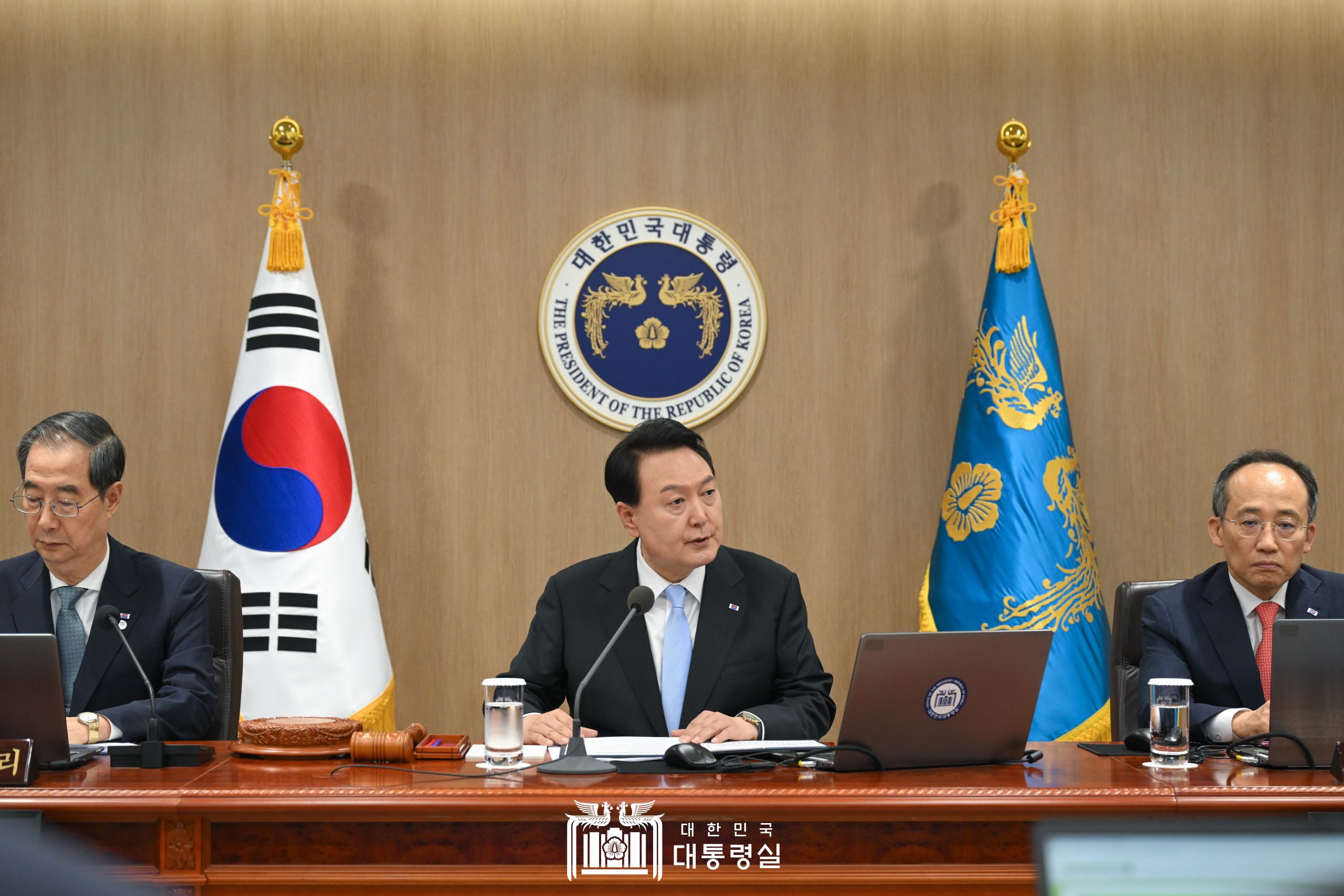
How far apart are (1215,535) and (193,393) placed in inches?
123

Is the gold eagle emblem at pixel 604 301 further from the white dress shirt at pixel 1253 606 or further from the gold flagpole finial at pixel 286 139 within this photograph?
the white dress shirt at pixel 1253 606

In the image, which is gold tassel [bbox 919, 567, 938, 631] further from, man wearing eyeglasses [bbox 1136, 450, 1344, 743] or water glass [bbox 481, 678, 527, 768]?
water glass [bbox 481, 678, 527, 768]

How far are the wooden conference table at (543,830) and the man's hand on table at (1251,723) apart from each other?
16.4 inches

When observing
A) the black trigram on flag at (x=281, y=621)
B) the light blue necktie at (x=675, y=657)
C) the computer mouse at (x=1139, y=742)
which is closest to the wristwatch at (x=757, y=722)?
the light blue necktie at (x=675, y=657)

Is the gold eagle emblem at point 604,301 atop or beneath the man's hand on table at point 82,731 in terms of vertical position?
atop

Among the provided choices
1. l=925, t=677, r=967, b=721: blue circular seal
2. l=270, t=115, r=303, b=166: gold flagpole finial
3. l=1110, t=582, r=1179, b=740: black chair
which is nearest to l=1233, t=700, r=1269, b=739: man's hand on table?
l=1110, t=582, r=1179, b=740: black chair

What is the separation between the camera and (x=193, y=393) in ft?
12.9

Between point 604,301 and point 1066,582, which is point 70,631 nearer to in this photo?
point 604,301

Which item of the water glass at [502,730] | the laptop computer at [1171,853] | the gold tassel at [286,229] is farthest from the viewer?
the gold tassel at [286,229]

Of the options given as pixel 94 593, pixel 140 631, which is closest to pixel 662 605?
pixel 140 631

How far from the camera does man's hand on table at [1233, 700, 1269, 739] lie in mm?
2242

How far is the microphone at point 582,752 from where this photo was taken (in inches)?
77.5

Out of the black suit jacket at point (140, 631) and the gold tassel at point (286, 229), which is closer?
the black suit jacket at point (140, 631)

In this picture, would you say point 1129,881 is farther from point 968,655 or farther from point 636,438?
point 636,438
